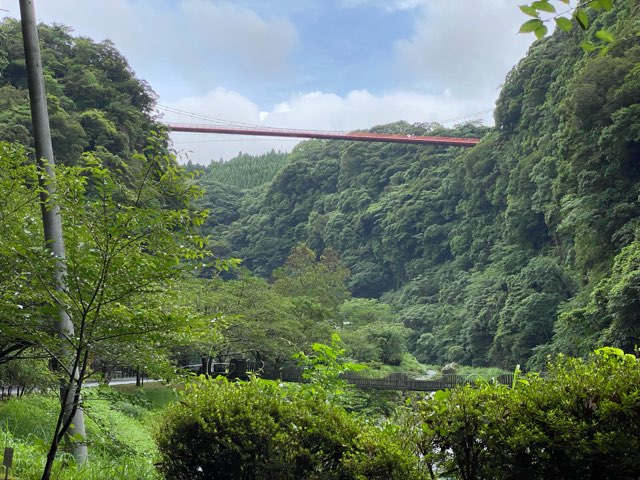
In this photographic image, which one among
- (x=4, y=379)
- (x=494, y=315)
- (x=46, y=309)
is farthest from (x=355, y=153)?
(x=46, y=309)

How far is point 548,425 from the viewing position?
202 centimetres

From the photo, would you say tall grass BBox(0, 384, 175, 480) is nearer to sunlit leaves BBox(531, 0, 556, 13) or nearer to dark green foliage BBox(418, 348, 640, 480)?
dark green foliage BBox(418, 348, 640, 480)

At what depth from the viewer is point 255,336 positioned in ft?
53.6

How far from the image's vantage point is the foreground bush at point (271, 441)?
2352mm

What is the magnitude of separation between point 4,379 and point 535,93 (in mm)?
33092

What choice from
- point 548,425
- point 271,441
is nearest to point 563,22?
point 548,425

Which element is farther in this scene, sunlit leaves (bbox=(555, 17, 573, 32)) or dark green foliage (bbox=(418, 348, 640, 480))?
dark green foliage (bbox=(418, 348, 640, 480))

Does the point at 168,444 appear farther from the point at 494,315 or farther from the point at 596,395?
the point at 494,315

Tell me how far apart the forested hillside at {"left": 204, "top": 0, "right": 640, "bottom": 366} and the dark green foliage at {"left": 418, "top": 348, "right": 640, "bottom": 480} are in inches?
167

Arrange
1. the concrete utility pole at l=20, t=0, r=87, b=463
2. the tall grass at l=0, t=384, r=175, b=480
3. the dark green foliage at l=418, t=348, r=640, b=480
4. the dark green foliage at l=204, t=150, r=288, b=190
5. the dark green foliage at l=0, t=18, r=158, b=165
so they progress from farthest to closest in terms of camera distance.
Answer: the dark green foliage at l=204, t=150, r=288, b=190 → the dark green foliage at l=0, t=18, r=158, b=165 → the concrete utility pole at l=20, t=0, r=87, b=463 → the tall grass at l=0, t=384, r=175, b=480 → the dark green foliage at l=418, t=348, r=640, b=480

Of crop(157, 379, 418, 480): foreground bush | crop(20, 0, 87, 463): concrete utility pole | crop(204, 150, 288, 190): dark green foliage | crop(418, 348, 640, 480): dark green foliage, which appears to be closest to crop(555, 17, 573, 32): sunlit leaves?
crop(418, 348, 640, 480): dark green foliage

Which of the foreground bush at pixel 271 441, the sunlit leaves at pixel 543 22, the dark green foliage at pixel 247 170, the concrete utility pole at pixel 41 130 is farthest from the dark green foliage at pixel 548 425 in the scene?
the dark green foliage at pixel 247 170

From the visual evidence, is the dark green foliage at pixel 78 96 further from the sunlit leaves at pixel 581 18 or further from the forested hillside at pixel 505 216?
the sunlit leaves at pixel 581 18

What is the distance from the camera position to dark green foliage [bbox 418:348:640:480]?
1.93 meters
